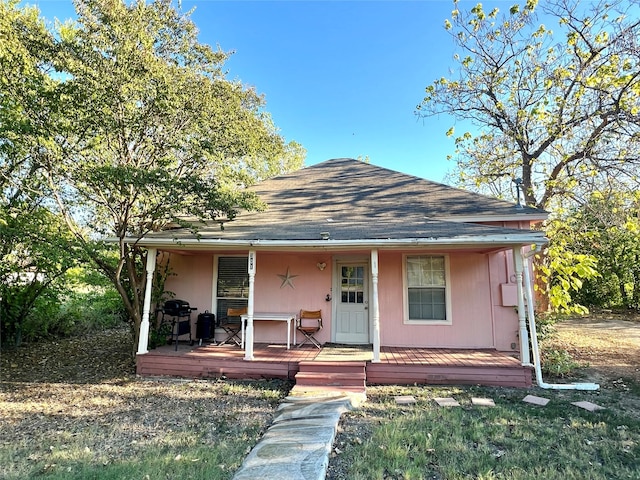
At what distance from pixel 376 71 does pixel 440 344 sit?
32.7ft

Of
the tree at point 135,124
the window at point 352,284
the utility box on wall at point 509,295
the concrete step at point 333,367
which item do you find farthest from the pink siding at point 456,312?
the tree at point 135,124

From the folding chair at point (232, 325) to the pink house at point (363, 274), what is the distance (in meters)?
0.23

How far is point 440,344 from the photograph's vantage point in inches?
290

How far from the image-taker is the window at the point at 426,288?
7492 mm

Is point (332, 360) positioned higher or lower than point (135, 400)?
higher

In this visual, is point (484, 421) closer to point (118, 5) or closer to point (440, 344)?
point (440, 344)

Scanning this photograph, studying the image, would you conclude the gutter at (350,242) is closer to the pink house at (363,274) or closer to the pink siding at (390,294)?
the pink house at (363,274)

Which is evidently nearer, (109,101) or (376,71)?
(109,101)

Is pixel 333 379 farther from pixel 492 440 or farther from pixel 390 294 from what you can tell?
pixel 390 294

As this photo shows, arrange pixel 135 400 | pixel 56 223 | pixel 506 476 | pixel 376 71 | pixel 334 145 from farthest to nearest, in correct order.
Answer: pixel 334 145
pixel 376 71
pixel 56 223
pixel 135 400
pixel 506 476

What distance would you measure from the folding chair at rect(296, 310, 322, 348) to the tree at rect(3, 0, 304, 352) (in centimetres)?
257

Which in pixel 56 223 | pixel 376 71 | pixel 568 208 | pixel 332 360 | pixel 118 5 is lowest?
pixel 332 360

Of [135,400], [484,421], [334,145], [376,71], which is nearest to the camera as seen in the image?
[484,421]

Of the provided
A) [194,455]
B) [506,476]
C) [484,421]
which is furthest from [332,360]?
[506,476]
